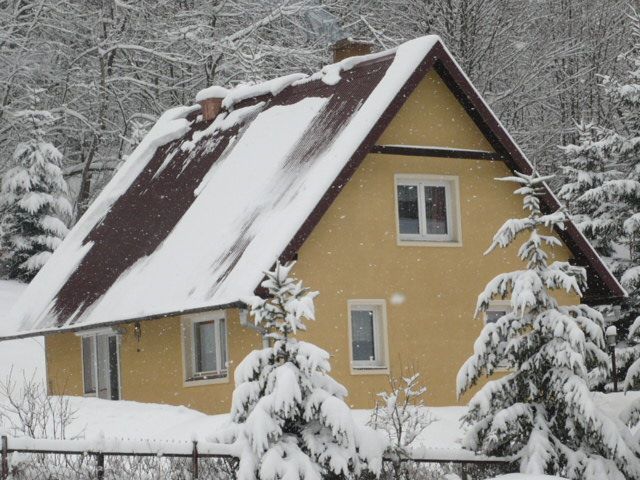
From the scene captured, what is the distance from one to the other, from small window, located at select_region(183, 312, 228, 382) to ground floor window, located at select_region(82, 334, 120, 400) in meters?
2.54

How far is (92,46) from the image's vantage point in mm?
41312

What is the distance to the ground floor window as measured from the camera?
1028 inches

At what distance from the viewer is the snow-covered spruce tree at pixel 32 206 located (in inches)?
1524

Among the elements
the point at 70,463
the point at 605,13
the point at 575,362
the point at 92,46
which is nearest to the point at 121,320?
the point at 70,463

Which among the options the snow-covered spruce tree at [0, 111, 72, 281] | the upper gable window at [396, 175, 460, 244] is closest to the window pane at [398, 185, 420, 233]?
the upper gable window at [396, 175, 460, 244]

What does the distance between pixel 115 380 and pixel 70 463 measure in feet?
35.9

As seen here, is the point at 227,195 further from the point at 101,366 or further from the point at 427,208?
the point at 101,366

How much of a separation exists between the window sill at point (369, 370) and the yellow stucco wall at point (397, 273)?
7 cm

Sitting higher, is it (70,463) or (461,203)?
(461,203)

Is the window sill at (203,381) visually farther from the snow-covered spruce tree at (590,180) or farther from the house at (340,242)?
the snow-covered spruce tree at (590,180)

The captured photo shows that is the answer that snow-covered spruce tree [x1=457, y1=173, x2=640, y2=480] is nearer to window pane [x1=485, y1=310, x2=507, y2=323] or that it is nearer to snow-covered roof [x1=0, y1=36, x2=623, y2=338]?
snow-covered roof [x1=0, y1=36, x2=623, y2=338]

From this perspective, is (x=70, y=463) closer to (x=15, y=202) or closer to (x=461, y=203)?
(x=461, y=203)

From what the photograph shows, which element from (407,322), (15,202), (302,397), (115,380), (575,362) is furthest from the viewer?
(15,202)

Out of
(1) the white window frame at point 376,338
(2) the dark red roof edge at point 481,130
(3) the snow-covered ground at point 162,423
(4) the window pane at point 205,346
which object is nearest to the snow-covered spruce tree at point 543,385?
(3) the snow-covered ground at point 162,423
